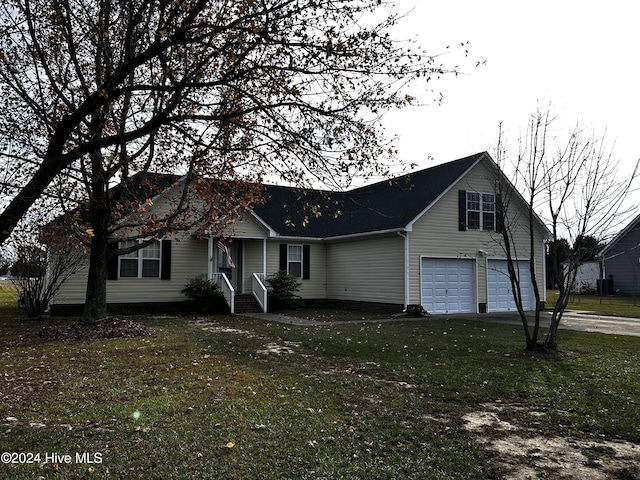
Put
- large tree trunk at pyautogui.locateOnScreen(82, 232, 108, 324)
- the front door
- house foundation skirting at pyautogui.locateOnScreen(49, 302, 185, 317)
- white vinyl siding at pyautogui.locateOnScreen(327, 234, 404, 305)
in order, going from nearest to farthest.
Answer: large tree trunk at pyautogui.locateOnScreen(82, 232, 108, 324) < house foundation skirting at pyautogui.locateOnScreen(49, 302, 185, 317) < white vinyl siding at pyautogui.locateOnScreen(327, 234, 404, 305) < the front door

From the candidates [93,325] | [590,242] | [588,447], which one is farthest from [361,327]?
[588,447]

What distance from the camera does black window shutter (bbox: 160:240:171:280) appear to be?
60.4ft

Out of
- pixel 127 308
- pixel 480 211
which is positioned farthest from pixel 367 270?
pixel 127 308

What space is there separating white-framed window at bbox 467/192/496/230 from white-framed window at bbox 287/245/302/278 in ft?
24.6

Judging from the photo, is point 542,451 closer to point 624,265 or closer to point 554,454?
point 554,454

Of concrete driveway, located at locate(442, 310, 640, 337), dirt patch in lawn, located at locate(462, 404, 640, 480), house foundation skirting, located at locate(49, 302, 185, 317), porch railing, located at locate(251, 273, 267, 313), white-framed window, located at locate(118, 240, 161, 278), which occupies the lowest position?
dirt patch in lawn, located at locate(462, 404, 640, 480)

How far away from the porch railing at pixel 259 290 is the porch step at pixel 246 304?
0.20 metres

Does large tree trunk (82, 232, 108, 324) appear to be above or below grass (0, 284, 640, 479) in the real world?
above

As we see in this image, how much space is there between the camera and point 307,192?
689cm

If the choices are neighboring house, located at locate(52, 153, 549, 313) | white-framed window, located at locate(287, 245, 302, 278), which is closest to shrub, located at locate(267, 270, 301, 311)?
neighboring house, located at locate(52, 153, 549, 313)

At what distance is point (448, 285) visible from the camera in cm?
1914

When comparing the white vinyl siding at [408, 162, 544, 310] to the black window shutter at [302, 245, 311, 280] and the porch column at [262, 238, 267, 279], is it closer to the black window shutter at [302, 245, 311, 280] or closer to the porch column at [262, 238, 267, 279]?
the black window shutter at [302, 245, 311, 280]

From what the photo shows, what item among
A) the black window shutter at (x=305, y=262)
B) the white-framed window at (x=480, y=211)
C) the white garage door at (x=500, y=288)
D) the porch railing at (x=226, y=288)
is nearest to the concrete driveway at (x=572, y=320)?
the porch railing at (x=226, y=288)

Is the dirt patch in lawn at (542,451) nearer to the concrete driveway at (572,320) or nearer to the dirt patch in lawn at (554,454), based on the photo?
the dirt patch in lawn at (554,454)
